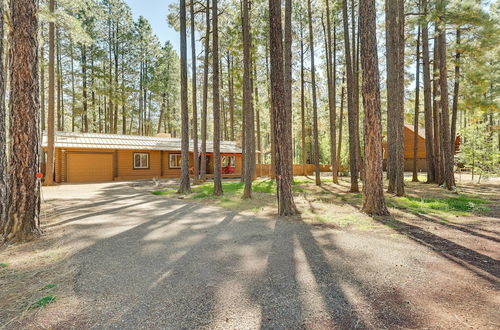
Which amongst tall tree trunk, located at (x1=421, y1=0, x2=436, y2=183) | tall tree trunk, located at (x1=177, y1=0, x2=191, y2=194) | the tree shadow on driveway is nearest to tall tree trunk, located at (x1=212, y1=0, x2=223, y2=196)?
tall tree trunk, located at (x1=177, y1=0, x2=191, y2=194)

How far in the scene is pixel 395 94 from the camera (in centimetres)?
1074

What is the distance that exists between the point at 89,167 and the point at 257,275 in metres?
20.3

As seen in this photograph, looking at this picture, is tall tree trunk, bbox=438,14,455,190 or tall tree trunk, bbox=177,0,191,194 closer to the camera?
tall tree trunk, bbox=438,14,455,190

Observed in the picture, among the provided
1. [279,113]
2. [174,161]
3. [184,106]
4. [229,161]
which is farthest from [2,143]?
[229,161]

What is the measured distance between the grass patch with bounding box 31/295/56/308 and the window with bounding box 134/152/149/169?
20.5 meters

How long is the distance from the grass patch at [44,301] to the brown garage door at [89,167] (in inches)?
755

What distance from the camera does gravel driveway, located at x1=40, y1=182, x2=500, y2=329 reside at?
2281 millimetres

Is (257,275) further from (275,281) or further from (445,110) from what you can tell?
(445,110)

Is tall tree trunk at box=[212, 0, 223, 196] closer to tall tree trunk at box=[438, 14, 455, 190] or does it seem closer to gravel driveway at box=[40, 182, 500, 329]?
gravel driveway at box=[40, 182, 500, 329]

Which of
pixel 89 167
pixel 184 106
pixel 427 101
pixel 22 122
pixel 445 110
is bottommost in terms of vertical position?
pixel 89 167

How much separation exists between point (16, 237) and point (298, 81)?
17562mm

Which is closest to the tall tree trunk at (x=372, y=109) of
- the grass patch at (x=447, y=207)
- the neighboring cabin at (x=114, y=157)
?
the grass patch at (x=447, y=207)

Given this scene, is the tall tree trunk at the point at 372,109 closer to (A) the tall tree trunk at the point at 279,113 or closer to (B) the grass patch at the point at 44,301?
(A) the tall tree trunk at the point at 279,113

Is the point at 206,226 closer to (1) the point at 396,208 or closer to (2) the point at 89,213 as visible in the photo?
(2) the point at 89,213
